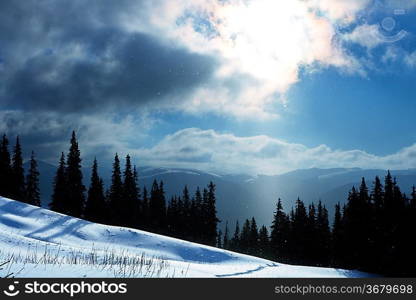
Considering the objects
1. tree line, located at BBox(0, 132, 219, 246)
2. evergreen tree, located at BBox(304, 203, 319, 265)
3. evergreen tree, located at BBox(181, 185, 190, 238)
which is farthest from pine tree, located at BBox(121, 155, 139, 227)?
evergreen tree, located at BBox(304, 203, 319, 265)

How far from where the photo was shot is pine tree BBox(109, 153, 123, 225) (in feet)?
172

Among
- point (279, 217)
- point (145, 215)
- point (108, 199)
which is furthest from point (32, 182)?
point (279, 217)

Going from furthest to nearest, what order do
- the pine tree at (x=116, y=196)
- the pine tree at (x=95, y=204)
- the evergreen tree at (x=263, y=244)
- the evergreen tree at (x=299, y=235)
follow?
the evergreen tree at (x=263, y=244), the pine tree at (x=116, y=196), the pine tree at (x=95, y=204), the evergreen tree at (x=299, y=235)

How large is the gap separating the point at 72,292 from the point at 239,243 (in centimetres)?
7524

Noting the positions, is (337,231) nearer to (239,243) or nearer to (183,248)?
(183,248)

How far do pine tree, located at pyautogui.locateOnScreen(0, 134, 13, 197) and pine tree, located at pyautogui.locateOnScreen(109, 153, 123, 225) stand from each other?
595 inches

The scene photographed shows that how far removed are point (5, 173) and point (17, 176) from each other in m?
2.40

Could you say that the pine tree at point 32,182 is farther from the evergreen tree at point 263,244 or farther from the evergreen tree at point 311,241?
the evergreen tree at point 311,241

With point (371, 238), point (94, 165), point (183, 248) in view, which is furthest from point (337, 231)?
point (94, 165)

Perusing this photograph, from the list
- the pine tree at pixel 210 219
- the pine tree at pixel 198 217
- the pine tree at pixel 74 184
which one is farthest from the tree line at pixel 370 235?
the pine tree at pixel 74 184

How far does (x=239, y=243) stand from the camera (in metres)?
77.4

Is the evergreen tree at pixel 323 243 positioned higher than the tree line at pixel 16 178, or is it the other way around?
the tree line at pixel 16 178

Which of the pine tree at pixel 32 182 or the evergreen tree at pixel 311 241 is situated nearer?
the evergreen tree at pixel 311 241

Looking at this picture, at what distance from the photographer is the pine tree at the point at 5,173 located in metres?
49.2
